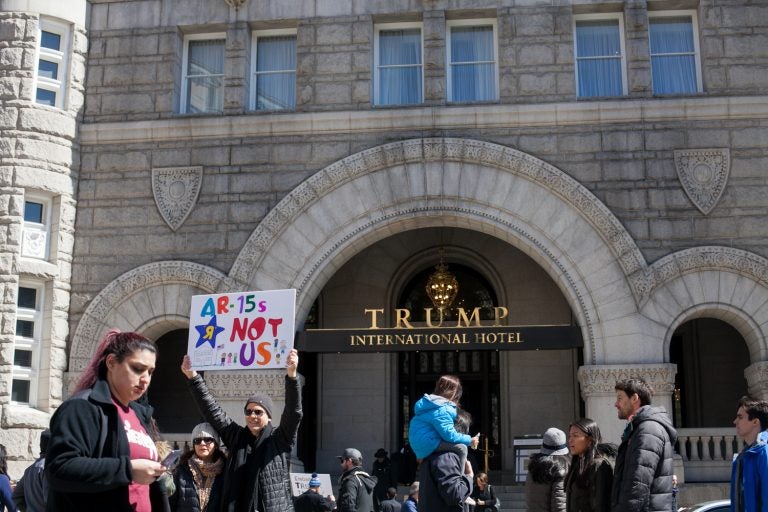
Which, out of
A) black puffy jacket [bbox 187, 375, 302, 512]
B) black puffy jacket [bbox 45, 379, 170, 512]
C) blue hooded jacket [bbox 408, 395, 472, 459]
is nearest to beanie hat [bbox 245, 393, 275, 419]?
black puffy jacket [bbox 187, 375, 302, 512]

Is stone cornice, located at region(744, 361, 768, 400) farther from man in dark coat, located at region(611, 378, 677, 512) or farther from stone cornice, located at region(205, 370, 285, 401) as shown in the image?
man in dark coat, located at region(611, 378, 677, 512)

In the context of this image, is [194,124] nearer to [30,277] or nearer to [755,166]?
[30,277]

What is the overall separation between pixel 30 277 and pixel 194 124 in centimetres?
403

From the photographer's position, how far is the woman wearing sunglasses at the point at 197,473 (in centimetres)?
775

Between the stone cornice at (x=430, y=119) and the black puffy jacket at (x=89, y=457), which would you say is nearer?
the black puffy jacket at (x=89, y=457)

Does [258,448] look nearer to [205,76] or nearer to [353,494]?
[353,494]

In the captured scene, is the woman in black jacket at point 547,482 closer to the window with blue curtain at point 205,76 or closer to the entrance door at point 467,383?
the window with blue curtain at point 205,76

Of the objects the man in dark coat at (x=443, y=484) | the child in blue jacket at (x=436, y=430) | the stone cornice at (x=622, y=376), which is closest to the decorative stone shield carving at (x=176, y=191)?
the stone cornice at (x=622, y=376)

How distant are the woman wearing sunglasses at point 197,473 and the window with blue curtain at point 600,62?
37.7 ft

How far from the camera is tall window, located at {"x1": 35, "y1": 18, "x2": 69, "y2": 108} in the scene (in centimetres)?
1778

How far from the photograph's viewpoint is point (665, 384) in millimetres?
15750

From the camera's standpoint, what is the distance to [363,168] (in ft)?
56.4

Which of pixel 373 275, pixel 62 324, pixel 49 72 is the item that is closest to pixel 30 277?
pixel 62 324

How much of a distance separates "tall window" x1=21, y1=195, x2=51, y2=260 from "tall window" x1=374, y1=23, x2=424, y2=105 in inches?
254
